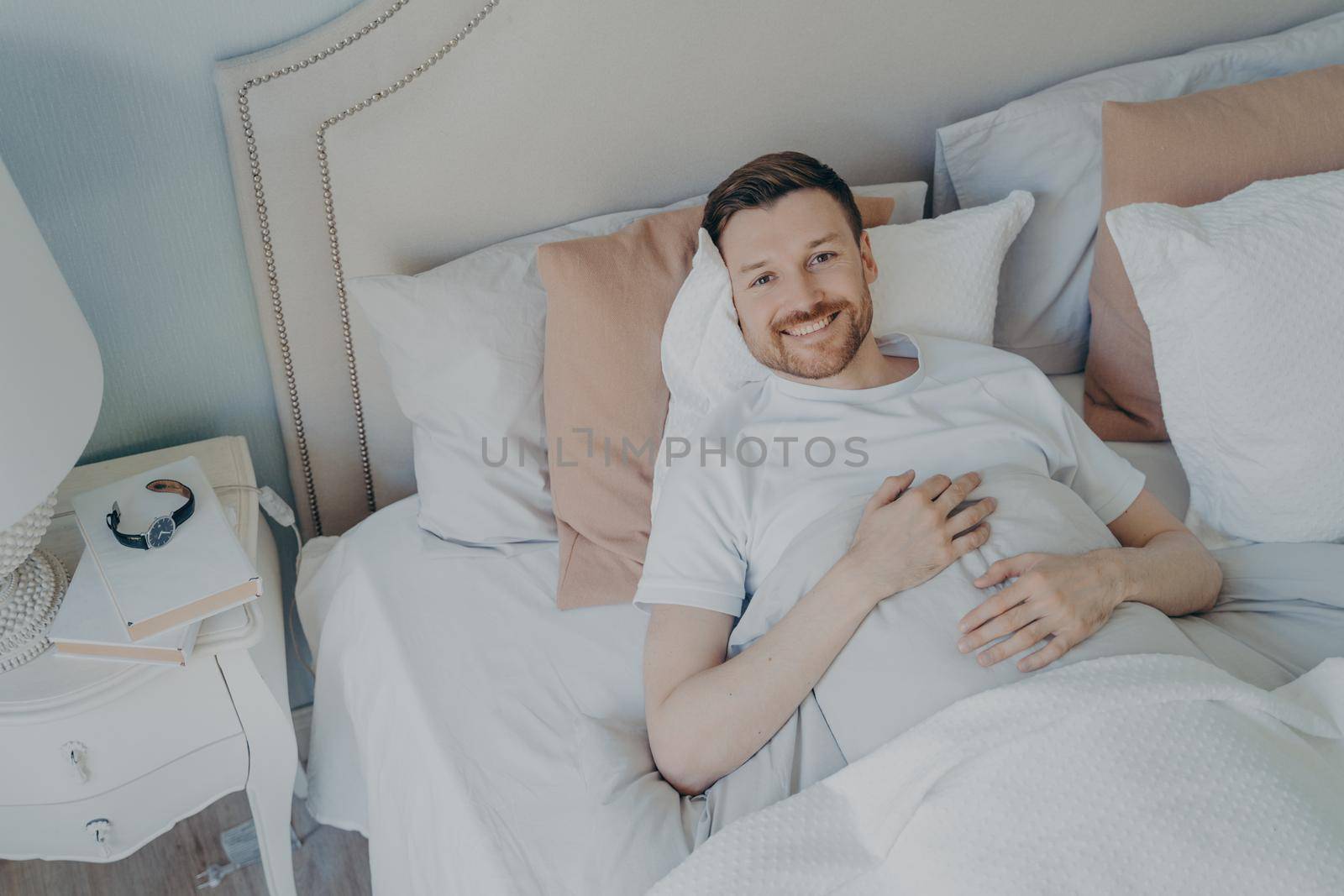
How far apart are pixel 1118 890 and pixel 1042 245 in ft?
3.59

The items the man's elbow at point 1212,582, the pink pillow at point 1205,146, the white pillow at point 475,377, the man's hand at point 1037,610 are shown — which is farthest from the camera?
the pink pillow at point 1205,146

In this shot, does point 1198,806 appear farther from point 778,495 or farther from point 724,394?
point 724,394

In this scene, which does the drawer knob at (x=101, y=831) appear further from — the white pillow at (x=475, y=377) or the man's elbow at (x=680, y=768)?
the man's elbow at (x=680, y=768)

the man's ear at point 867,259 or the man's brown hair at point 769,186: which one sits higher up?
the man's brown hair at point 769,186

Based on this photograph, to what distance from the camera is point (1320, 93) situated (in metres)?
1.48

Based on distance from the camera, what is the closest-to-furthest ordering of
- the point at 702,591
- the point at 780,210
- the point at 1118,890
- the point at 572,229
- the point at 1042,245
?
the point at 1118,890 < the point at 702,591 < the point at 780,210 < the point at 572,229 < the point at 1042,245

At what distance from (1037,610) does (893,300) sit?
0.57 meters

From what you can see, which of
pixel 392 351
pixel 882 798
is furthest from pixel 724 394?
pixel 882 798

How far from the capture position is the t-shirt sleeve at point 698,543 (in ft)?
3.72

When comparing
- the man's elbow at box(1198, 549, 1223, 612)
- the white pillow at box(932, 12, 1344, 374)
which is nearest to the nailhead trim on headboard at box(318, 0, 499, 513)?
the white pillow at box(932, 12, 1344, 374)

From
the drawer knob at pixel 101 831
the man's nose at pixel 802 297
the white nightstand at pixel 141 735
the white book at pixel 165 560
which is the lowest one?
the drawer knob at pixel 101 831

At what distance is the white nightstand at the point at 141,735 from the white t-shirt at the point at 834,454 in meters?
0.52

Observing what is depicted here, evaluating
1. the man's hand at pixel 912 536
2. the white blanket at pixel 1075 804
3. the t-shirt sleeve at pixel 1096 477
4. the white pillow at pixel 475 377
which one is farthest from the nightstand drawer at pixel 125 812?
the t-shirt sleeve at pixel 1096 477

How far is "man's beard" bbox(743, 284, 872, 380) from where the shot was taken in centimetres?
124
